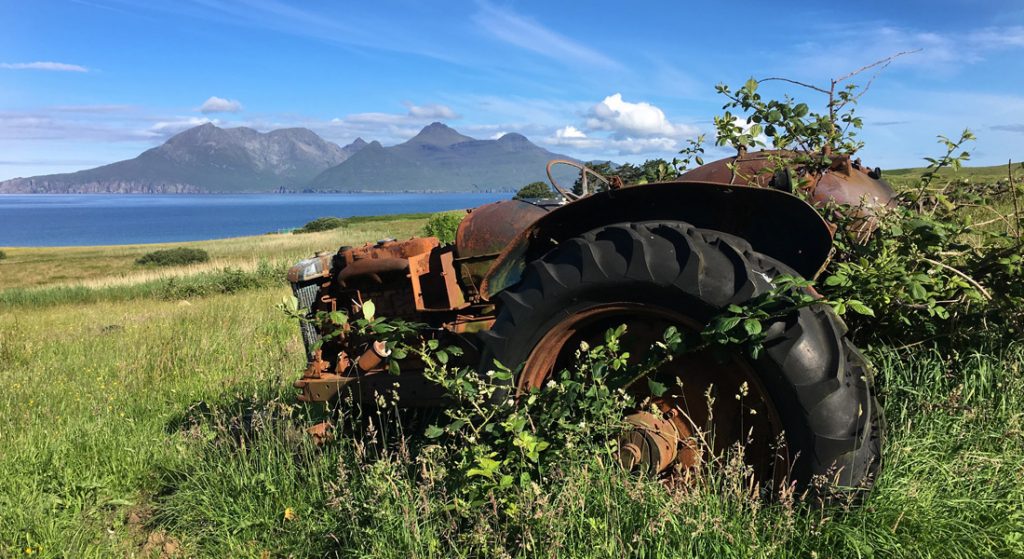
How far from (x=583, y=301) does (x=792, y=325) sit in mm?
786

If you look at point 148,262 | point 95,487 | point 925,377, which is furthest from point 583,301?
point 148,262

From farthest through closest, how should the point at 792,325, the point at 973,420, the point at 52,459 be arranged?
the point at 52,459 → the point at 973,420 → the point at 792,325

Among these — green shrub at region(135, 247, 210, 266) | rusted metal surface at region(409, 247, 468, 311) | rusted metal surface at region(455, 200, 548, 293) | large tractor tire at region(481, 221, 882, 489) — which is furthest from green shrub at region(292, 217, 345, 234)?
large tractor tire at region(481, 221, 882, 489)

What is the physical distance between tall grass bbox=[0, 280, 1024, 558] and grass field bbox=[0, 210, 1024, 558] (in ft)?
0.03

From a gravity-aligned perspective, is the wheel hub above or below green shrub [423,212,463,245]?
below

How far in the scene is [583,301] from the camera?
2.54 metres

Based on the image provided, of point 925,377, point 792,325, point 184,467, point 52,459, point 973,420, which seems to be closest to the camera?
point 792,325

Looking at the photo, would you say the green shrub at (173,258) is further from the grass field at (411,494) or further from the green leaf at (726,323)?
the green leaf at (726,323)

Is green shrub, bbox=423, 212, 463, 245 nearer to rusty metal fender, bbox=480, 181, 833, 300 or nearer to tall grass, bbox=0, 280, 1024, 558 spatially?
tall grass, bbox=0, 280, 1024, 558

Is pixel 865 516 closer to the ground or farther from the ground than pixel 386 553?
farther from the ground

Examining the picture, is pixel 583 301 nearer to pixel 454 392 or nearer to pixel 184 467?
pixel 454 392

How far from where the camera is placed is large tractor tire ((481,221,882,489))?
2111mm

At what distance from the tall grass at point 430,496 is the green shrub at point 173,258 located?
3372 centimetres

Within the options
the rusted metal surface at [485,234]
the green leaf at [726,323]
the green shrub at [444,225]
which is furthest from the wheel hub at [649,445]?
the green shrub at [444,225]
